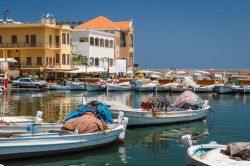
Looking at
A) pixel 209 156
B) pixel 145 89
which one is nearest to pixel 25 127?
pixel 209 156

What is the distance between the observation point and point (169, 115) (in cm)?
2656

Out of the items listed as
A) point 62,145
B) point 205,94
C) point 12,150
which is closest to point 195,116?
point 62,145

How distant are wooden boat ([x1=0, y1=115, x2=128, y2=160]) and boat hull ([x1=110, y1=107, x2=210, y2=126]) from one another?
18.6 feet

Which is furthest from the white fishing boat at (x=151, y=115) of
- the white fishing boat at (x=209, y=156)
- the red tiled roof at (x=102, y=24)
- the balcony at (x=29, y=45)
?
the red tiled roof at (x=102, y=24)

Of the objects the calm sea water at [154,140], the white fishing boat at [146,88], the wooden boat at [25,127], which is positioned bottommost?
the calm sea water at [154,140]

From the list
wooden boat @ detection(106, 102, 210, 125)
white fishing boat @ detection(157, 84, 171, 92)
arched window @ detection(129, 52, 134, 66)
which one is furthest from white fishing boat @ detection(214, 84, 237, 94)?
arched window @ detection(129, 52, 134, 66)

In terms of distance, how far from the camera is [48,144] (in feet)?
57.3

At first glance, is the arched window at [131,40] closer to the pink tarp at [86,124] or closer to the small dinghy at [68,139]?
the small dinghy at [68,139]

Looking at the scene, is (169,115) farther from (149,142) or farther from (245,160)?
(245,160)

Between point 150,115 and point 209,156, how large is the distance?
432 inches

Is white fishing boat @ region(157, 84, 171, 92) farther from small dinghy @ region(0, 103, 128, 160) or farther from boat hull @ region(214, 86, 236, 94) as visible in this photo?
small dinghy @ region(0, 103, 128, 160)

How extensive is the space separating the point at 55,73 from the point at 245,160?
181ft

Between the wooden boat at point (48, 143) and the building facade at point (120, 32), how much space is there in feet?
221

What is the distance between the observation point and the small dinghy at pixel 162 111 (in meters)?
25.3
